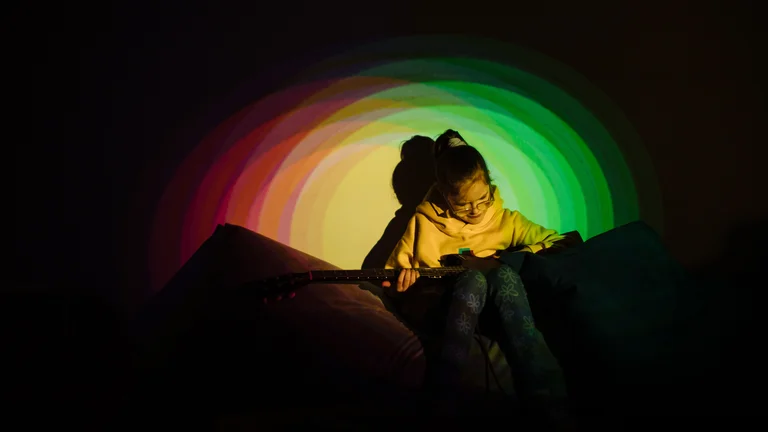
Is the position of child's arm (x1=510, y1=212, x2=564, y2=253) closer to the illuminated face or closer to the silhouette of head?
the illuminated face

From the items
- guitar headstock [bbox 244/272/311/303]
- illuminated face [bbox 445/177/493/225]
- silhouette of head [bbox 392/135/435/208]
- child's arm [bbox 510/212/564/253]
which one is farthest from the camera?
silhouette of head [bbox 392/135/435/208]

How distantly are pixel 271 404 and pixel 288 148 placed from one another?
33.1 inches

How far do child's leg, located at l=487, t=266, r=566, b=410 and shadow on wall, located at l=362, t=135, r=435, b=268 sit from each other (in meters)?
0.58

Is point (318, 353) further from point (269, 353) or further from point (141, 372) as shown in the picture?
point (141, 372)

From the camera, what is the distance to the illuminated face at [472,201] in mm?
1509

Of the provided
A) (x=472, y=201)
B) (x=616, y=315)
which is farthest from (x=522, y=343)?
(x=472, y=201)

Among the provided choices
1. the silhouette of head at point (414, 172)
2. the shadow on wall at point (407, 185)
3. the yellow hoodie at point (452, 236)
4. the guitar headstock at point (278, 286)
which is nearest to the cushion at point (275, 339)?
the guitar headstock at point (278, 286)

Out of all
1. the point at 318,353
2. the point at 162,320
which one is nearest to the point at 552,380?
the point at 318,353

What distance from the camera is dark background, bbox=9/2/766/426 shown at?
5.21 ft

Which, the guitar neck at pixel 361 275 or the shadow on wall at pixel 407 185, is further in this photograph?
the shadow on wall at pixel 407 185

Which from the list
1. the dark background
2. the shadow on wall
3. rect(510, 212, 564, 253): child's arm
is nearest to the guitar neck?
rect(510, 212, 564, 253): child's arm

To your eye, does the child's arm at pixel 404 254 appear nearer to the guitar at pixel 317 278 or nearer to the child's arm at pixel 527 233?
the guitar at pixel 317 278

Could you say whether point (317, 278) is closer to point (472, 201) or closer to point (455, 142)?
point (472, 201)

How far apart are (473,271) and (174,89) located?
3.34ft
